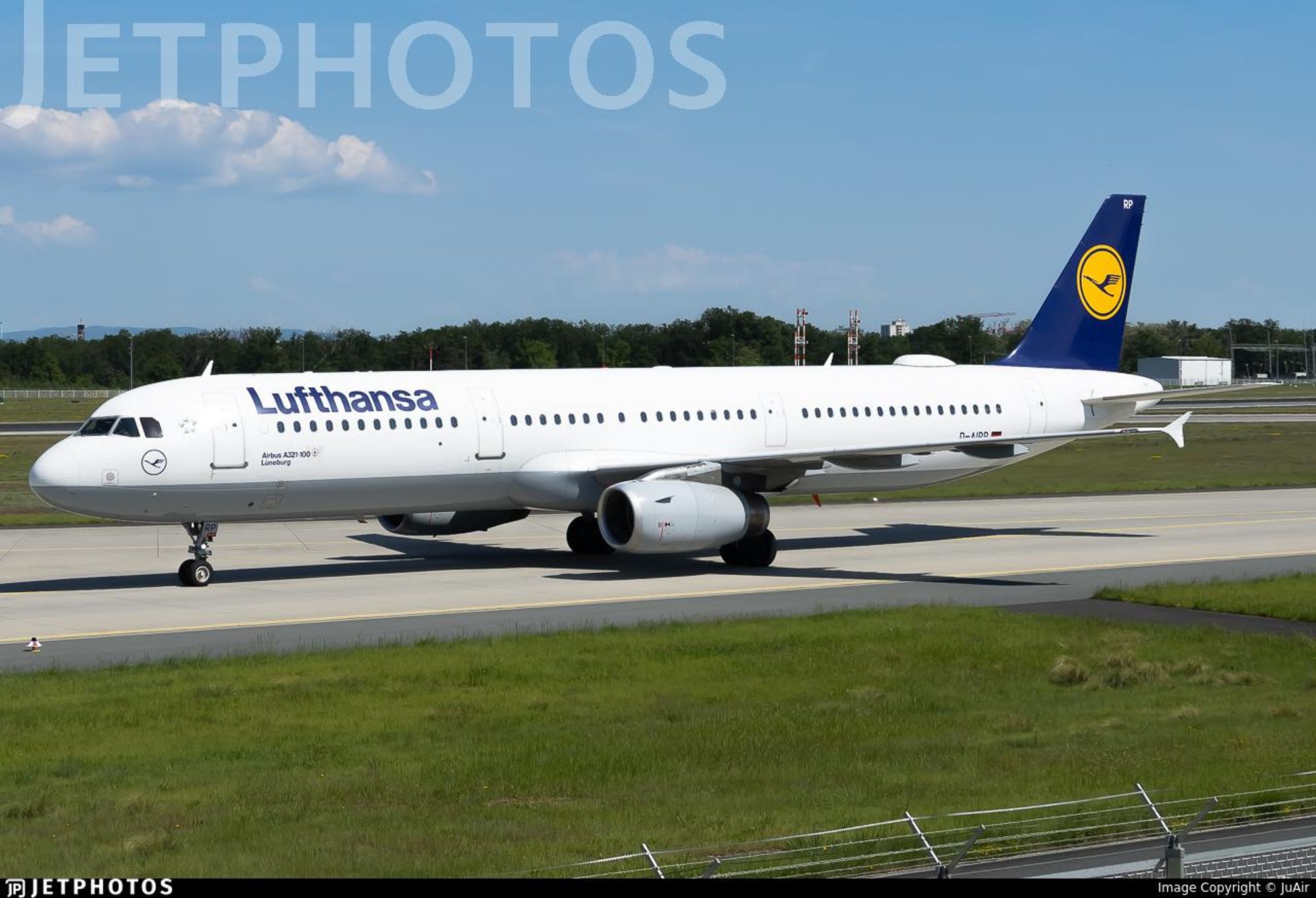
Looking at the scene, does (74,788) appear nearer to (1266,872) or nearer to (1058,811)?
(1058,811)

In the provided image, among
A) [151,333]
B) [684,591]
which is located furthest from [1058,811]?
[151,333]

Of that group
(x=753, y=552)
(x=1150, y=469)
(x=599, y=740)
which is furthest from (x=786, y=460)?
(x=1150, y=469)

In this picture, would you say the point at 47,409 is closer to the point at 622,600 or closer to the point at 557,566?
the point at 557,566

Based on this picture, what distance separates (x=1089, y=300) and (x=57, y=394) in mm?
143980

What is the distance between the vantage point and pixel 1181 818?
46.1 feet

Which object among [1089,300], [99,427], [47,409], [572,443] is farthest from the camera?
[47,409]

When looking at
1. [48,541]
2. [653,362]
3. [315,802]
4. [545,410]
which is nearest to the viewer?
[315,802]

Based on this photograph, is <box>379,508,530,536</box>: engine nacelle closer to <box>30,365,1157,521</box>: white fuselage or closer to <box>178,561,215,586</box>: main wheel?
<box>30,365,1157,521</box>: white fuselage

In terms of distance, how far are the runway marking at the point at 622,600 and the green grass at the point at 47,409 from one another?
8458 cm

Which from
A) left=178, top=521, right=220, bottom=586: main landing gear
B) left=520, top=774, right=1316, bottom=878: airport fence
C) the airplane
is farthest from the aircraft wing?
left=520, top=774, right=1316, bottom=878: airport fence

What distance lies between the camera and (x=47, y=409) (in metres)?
132

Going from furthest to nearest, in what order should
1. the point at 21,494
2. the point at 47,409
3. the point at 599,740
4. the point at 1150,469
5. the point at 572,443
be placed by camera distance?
the point at 47,409, the point at 1150,469, the point at 21,494, the point at 572,443, the point at 599,740

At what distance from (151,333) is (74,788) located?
6675 inches

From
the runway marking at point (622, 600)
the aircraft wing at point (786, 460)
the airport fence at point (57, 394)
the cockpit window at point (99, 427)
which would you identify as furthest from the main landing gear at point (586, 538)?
the airport fence at point (57, 394)
